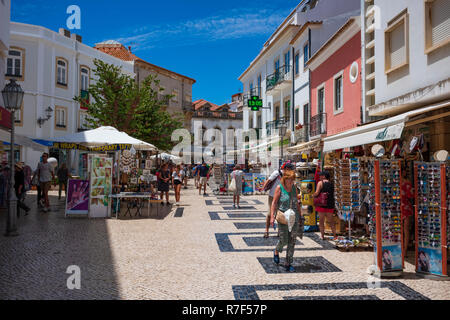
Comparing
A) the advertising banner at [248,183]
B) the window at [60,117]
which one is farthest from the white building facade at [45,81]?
the advertising banner at [248,183]

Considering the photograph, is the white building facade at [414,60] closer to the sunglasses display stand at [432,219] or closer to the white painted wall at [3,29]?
the sunglasses display stand at [432,219]

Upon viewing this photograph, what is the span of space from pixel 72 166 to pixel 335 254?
2487cm

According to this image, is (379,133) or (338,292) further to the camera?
(379,133)

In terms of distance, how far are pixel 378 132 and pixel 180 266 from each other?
172 inches

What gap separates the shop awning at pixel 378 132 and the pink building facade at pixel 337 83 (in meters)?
4.66

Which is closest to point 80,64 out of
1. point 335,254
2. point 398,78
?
point 398,78

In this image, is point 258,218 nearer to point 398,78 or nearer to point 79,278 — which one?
point 398,78

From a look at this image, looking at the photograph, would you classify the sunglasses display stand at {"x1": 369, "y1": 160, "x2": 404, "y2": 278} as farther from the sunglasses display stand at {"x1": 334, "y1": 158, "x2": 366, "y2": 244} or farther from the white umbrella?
the white umbrella

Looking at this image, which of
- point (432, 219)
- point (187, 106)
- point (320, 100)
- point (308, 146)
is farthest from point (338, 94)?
point (187, 106)

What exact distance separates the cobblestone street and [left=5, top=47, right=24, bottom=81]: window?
63.0 ft

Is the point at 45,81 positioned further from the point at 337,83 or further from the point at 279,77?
the point at 337,83

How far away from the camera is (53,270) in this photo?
545 cm

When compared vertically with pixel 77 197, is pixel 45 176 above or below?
above

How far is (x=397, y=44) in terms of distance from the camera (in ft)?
31.3
